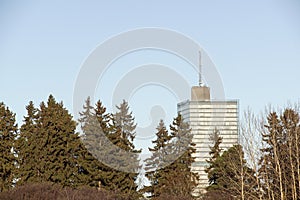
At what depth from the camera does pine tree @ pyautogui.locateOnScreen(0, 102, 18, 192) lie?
29.1 m

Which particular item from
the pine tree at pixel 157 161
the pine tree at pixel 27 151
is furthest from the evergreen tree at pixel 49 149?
the pine tree at pixel 157 161

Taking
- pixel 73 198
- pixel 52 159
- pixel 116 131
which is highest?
pixel 116 131

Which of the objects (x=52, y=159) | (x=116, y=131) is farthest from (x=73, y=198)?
(x=116, y=131)

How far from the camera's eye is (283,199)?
2617cm

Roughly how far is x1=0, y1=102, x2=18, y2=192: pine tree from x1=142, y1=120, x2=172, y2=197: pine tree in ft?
23.0

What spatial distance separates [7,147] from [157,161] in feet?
26.6

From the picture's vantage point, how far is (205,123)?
41906mm

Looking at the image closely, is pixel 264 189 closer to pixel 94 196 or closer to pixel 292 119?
pixel 292 119

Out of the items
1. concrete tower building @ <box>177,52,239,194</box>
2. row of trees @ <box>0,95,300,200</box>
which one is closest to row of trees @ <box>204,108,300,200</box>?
row of trees @ <box>0,95,300,200</box>

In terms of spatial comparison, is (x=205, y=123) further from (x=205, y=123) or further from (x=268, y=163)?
(x=268, y=163)

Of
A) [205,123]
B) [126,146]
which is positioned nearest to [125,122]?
[126,146]

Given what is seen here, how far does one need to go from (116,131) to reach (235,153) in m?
6.57

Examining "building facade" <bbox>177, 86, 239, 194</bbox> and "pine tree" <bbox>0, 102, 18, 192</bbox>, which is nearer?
"pine tree" <bbox>0, 102, 18, 192</bbox>

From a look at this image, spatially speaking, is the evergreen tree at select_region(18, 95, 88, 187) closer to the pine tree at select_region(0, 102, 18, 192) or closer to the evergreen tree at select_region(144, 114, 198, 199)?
the pine tree at select_region(0, 102, 18, 192)
